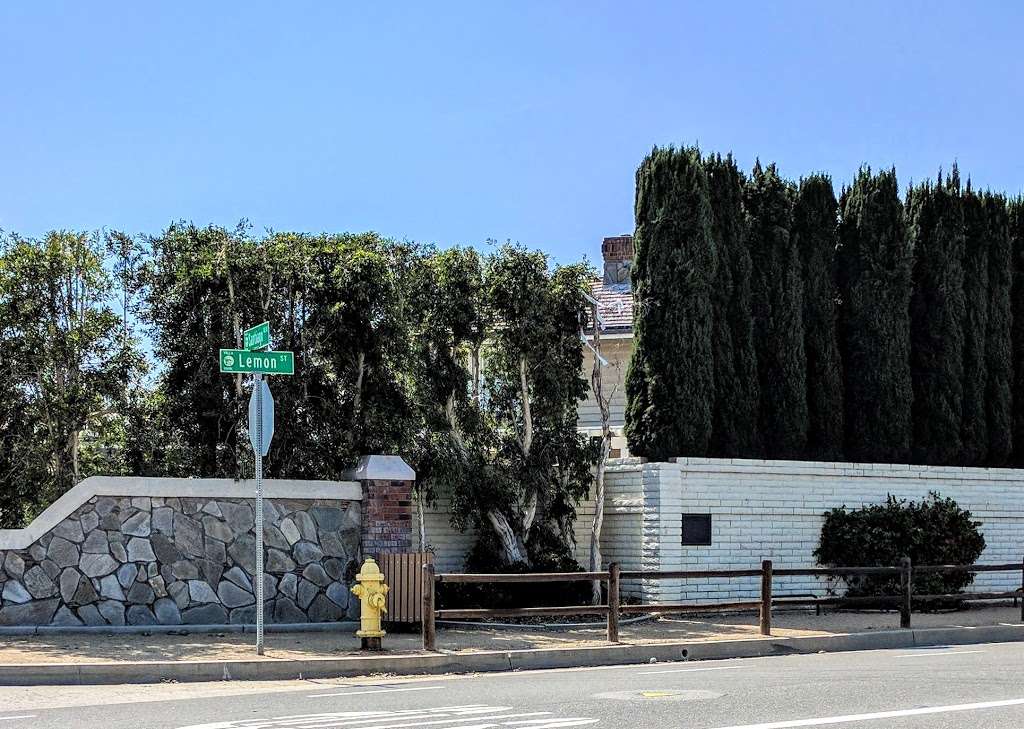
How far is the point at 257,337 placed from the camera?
1416 centimetres

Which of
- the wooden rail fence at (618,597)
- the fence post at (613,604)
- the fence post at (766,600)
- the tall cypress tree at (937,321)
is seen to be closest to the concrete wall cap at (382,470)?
the wooden rail fence at (618,597)

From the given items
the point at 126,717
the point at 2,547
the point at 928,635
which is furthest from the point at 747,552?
the point at 126,717

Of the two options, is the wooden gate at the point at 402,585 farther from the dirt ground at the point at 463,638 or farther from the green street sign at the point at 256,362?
the green street sign at the point at 256,362

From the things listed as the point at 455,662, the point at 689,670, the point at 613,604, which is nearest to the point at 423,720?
the point at 455,662

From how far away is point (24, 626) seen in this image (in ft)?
50.8

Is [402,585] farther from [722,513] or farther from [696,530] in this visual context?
[722,513]

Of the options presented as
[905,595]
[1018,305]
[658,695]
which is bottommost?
[658,695]

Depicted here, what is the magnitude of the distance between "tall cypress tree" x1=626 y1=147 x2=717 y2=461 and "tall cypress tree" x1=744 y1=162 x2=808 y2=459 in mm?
1338

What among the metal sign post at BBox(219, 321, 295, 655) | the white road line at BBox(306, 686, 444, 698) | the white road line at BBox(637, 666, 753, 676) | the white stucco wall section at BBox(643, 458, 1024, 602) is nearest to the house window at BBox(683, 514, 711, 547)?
the white stucco wall section at BBox(643, 458, 1024, 602)

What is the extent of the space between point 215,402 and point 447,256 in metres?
4.00

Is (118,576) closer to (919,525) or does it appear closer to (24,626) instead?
(24,626)

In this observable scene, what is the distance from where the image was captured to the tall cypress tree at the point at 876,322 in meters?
21.8

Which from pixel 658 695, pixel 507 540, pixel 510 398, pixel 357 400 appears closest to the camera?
pixel 658 695

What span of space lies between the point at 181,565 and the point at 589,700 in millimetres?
7372
